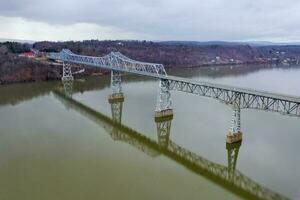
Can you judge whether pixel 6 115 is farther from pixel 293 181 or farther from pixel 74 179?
pixel 293 181

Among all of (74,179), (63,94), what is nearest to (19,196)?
(74,179)

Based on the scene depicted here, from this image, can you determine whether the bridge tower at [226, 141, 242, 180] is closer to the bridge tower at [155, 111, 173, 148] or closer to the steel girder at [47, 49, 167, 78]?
the bridge tower at [155, 111, 173, 148]

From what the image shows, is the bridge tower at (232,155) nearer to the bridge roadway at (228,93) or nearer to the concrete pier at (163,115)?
the bridge roadway at (228,93)

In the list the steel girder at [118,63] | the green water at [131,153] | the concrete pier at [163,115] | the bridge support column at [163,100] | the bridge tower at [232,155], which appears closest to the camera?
the green water at [131,153]

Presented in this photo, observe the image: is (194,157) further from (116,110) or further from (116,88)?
(116,88)

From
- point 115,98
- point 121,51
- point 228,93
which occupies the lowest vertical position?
point 115,98

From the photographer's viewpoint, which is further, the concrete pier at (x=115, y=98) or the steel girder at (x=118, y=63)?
the concrete pier at (x=115, y=98)

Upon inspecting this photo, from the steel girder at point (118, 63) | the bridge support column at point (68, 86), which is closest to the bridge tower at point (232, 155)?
the steel girder at point (118, 63)

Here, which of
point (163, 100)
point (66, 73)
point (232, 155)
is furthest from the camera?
point (66, 73)

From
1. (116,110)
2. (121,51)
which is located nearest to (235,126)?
(116,110)
